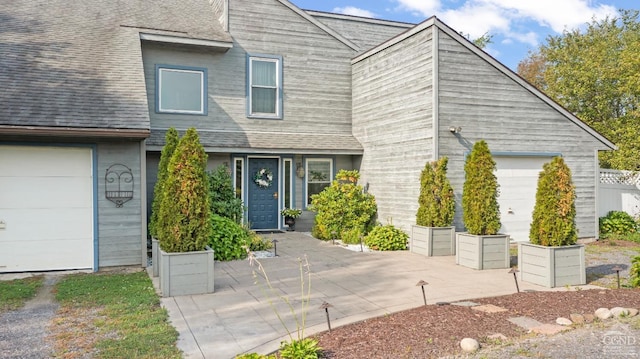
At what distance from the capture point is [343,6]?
30.4m

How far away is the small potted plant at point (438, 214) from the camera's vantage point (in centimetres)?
973

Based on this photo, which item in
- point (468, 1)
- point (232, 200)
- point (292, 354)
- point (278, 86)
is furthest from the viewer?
point (468, 1)

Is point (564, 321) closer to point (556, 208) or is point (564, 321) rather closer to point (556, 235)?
point (556, 235)

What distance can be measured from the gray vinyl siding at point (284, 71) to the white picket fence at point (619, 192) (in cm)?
726

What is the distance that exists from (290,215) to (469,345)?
30.4ft

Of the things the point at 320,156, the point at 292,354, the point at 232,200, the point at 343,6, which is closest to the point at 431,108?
the point at 320,156

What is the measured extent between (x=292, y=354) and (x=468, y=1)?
3033 cm

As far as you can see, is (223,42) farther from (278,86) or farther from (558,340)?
(558,340)

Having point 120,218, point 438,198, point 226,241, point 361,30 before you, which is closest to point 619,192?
point 438,198

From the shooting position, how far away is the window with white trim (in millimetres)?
13769

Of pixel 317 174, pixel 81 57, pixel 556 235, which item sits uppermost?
pixel 81 57

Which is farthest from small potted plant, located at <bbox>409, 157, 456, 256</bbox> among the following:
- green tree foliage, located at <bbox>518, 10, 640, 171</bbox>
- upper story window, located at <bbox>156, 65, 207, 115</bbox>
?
green tree foliage, located at <bbox>518, 10, 640, 171</bbox>

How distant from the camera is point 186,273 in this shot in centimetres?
651

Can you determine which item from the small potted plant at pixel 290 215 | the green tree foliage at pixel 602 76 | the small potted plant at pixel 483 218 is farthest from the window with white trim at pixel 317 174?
the green tree foliage at pixel 602 76
